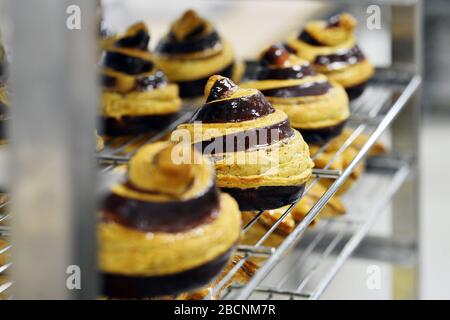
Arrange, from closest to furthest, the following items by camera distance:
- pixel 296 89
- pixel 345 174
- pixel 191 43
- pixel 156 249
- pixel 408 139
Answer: pixel 156 249, pixel 345 174, pixel 296 89, pixel 191 43, pixel 408 139

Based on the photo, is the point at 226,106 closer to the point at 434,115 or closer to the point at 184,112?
the point at 184,112

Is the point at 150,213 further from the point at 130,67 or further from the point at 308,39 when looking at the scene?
the point at 308,39

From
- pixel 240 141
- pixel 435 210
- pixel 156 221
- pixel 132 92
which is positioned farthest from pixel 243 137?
pixel 435 210

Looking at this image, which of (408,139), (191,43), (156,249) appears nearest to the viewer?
(156,249)

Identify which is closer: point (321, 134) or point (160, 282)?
point (160, 282)

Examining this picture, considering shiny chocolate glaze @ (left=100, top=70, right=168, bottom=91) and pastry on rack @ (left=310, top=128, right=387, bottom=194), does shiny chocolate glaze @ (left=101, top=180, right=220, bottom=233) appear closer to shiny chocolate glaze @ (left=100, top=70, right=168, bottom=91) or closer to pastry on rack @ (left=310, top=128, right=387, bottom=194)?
pastry on rack @ (left=310, top=128, right=387, bottom=194)

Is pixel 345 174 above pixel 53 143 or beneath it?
beneath

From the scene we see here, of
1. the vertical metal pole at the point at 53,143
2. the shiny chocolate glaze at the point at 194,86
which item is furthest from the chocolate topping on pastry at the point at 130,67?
the vertical metal pole at the point at 53,143

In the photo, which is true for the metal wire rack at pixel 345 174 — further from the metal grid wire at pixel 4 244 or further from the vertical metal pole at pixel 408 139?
the metal grid wire at pixel 4 244
